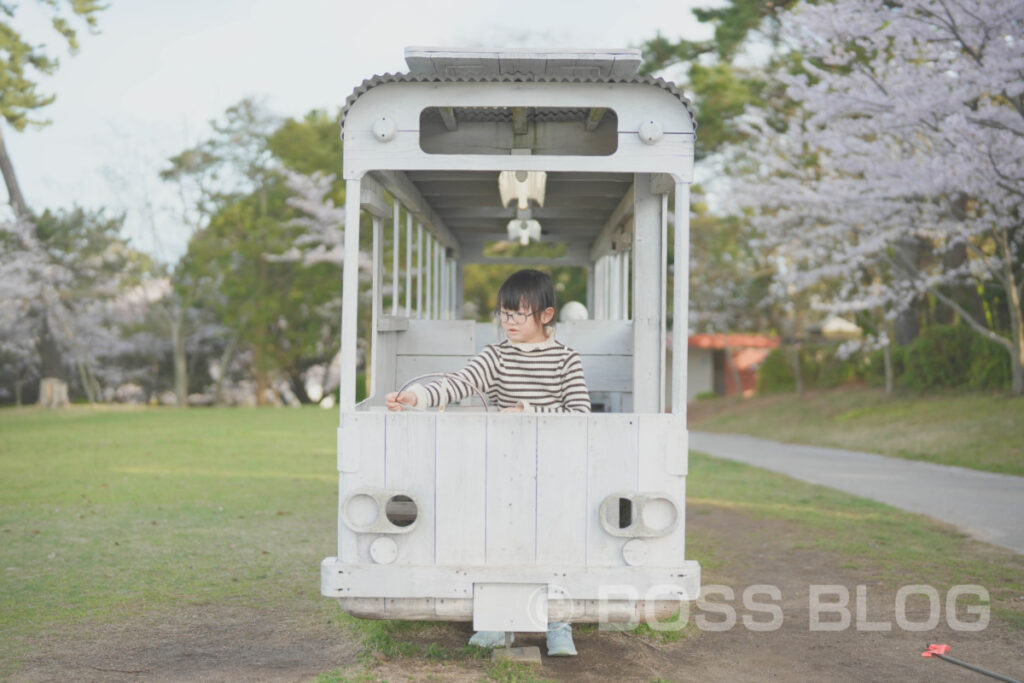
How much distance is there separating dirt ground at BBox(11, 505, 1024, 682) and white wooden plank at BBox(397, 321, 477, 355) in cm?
187

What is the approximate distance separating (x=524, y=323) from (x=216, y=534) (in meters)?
4.63

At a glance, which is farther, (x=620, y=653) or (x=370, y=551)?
(x=620, y=653)

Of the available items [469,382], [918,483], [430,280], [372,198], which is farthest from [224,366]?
[469,382]

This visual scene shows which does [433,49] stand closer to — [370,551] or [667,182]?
[667,182]

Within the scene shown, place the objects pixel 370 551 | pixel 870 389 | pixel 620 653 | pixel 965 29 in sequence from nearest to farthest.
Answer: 1. pixel 370 551
2. pixel 620 653
3. pixel 965 29
4. pixel 870 389

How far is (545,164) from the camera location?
4141mm

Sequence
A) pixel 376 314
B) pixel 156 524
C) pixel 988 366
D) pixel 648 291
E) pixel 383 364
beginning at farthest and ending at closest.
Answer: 1. pixel 988 366
2. pixel 156 524
3. pixel 383 364
4. pixel 376 314
5. pixel 648 291

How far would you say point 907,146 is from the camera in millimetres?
15109

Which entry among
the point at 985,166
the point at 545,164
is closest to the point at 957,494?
the point at 985,166

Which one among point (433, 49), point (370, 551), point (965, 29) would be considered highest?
point (965, 29)

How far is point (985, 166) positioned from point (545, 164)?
9.12 meters

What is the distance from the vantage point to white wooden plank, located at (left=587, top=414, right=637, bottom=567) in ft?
13.3

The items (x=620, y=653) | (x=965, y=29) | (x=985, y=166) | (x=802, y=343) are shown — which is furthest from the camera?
(x=802, y=343)

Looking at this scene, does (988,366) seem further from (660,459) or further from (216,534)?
(660,459)
